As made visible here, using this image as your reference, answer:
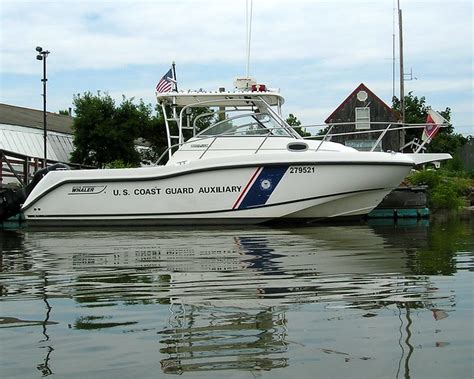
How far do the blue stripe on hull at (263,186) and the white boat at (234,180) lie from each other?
2 centimetres

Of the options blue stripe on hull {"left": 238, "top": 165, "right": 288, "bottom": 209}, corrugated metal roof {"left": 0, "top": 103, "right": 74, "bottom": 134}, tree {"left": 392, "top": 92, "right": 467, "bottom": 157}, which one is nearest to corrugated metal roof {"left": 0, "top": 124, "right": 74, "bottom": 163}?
corrugated metal roof {"left": 0, "top": 103, "right": 74, "bottom": 134}

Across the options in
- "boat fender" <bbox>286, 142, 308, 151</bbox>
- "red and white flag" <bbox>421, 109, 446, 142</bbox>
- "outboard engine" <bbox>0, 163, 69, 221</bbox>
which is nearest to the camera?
"boat fender" <bbox>286, 142, 308, 151</bbox>

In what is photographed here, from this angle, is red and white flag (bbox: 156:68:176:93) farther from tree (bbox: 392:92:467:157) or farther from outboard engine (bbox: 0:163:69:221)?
tree (bbox: 392:92:467:157)

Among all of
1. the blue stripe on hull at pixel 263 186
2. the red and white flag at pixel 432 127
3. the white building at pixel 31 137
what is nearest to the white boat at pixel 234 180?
the blue stripe on hull at pixel 263 186

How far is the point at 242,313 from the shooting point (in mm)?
4625

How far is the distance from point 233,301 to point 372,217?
448 inches

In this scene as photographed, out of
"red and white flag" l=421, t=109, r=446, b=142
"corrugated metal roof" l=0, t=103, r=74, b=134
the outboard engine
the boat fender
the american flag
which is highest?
"corrugated metal roof" l=0, t=103, r=74, b=134

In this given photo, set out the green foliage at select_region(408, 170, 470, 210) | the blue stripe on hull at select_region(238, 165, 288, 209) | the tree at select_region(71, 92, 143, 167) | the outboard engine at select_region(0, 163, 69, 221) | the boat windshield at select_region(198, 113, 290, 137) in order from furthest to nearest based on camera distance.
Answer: the tree at select_region(71, 92, 143, 167)
the green foliage at select_region(408, 170, 470, 210)
the outboard engine at select_region(0, 163, 69, 221)
the boat windshield at select_region(198, 113, 290, 137)
the blue stripe on hull at select_region(238, 165, 288, 209)

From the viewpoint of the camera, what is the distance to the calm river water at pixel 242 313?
3.49 m

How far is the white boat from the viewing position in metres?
13.8

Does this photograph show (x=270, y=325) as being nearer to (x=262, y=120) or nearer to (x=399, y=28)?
(x=262, y=120)

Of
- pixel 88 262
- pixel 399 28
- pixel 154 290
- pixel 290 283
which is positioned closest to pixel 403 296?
pixel 290 283

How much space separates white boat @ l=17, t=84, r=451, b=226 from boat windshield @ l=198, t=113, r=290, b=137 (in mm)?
20

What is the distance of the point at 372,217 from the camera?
16.0 m
